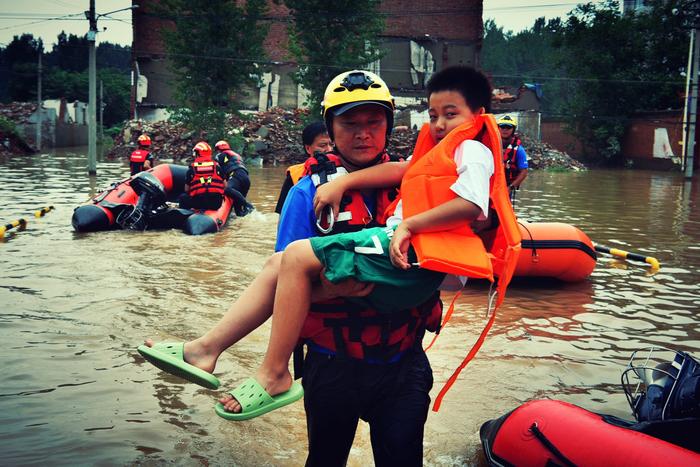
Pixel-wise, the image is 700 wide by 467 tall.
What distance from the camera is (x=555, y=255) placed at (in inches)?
343

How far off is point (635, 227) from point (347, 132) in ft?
41.0

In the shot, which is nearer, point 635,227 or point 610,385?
point 610,385

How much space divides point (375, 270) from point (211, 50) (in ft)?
110

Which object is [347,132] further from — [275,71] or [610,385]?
→ [275,71]

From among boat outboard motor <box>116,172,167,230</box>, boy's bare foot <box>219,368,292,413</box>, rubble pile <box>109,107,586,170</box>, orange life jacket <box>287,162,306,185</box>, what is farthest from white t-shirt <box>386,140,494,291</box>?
rubble pile <box>109,107,586,170</box>

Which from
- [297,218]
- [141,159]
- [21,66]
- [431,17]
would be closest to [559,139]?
[431,17]

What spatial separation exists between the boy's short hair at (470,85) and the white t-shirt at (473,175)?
1.13ft

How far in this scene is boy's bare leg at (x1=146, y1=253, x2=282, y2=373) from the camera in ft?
9.05

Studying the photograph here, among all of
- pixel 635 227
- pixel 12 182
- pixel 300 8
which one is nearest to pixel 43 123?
pixel 300 8

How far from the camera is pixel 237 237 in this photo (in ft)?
41.1

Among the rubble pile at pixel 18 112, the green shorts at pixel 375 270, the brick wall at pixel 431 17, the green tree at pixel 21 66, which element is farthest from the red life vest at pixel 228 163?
the green tree at pixel 21 66

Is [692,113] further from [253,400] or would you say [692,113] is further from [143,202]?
[253,400]

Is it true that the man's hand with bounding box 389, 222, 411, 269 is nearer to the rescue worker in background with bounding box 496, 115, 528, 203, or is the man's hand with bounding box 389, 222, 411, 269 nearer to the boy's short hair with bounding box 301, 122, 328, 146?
the boy's short hair with bounding box 301, 122, 328, 146

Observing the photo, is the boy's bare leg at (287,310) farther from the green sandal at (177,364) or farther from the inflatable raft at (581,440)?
the inflatable raft at (581,440)
